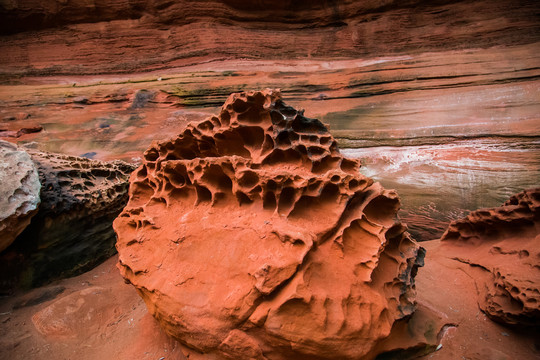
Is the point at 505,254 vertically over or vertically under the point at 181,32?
under

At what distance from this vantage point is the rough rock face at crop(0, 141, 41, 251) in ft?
8.75

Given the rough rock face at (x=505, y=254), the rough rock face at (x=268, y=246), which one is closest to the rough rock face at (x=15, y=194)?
the rough rock face at (x=268, y=246)

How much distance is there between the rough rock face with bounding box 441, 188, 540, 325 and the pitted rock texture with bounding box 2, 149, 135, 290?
4071 mm

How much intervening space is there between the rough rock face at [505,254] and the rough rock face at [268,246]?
75cm

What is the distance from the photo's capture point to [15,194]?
2789 millimetres

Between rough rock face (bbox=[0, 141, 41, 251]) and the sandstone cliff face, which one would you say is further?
the sandstone cliff face

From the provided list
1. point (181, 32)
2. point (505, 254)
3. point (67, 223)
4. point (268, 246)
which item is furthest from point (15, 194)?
point (181, 32)

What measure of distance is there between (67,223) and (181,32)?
600 centimetres

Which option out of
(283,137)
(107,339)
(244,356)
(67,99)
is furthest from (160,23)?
(244,356)

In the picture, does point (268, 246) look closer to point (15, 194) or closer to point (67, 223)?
point (15, 194)

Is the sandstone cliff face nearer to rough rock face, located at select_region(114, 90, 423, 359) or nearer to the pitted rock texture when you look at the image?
the pitted rock texture

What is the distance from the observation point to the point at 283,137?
91.4 inches

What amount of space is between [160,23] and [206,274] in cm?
774

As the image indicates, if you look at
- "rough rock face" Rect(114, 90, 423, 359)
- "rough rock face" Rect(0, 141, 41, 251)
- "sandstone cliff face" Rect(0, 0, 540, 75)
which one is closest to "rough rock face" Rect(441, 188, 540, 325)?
"rough rock face" Rect(114, 90, 423, 359)
